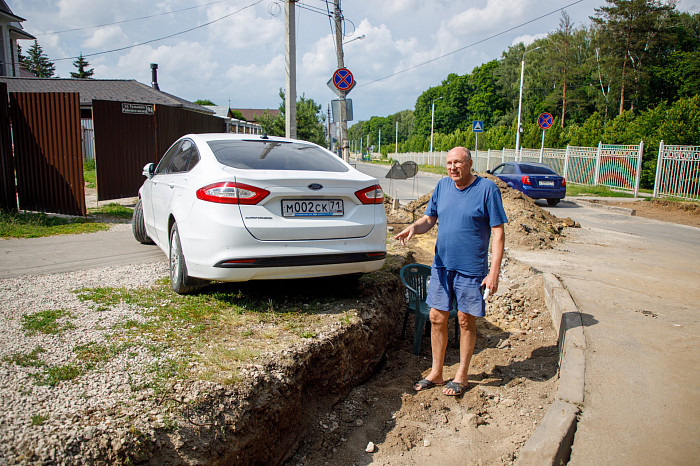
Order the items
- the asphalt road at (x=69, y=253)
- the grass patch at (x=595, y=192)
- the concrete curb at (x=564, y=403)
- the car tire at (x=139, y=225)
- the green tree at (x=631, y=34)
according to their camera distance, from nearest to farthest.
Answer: the concrete curb at (x=564, y=403) < the asphalt road at (x=69, y=253) < the car tire at (x=139, y=225) < the grass patch at (x=595, y=192) < the green tree at (x=631, y=34)

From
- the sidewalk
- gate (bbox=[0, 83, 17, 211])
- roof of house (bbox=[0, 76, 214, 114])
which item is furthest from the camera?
roof of house (bbox=[0, 76, 214, 114])

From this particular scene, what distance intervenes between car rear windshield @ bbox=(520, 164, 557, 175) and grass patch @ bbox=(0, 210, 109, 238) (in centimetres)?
1333

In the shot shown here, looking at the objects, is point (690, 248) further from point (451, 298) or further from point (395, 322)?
point (451, 298)

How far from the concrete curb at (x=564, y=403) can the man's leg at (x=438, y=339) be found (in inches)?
35.9

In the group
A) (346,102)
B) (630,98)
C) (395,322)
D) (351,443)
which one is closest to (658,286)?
(395,322)

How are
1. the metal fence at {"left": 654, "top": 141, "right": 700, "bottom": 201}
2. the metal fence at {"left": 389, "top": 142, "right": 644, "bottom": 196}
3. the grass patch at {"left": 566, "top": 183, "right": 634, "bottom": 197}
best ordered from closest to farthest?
the metal fence at {"left": 654, "top": 141, "right": 700, "bottom": 201}, the grass patch at {"left": 566, "top": 183, "right": 634, "bottom": 197}, the metal fence at {"left": 389, "top": 142, "right": 644, "bottom": 196}

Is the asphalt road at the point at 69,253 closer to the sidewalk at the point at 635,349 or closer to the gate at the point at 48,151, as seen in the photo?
the gate at the point at 48,151

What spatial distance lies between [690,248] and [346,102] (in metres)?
9.53

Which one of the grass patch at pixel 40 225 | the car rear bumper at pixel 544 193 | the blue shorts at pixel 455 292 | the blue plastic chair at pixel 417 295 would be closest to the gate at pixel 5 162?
the grass patch at pixel 40 225

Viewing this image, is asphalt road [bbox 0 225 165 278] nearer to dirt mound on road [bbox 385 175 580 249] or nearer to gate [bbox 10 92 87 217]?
gate [bbox 10 92 87 217]

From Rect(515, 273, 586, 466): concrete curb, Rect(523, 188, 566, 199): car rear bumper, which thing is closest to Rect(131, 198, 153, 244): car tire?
Rect(515, 273, 586, 466): concrete curb

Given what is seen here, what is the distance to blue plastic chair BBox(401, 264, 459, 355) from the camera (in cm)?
474

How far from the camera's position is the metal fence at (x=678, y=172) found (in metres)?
17.8

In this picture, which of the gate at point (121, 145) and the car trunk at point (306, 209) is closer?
the car trunk at point (306, 209)
